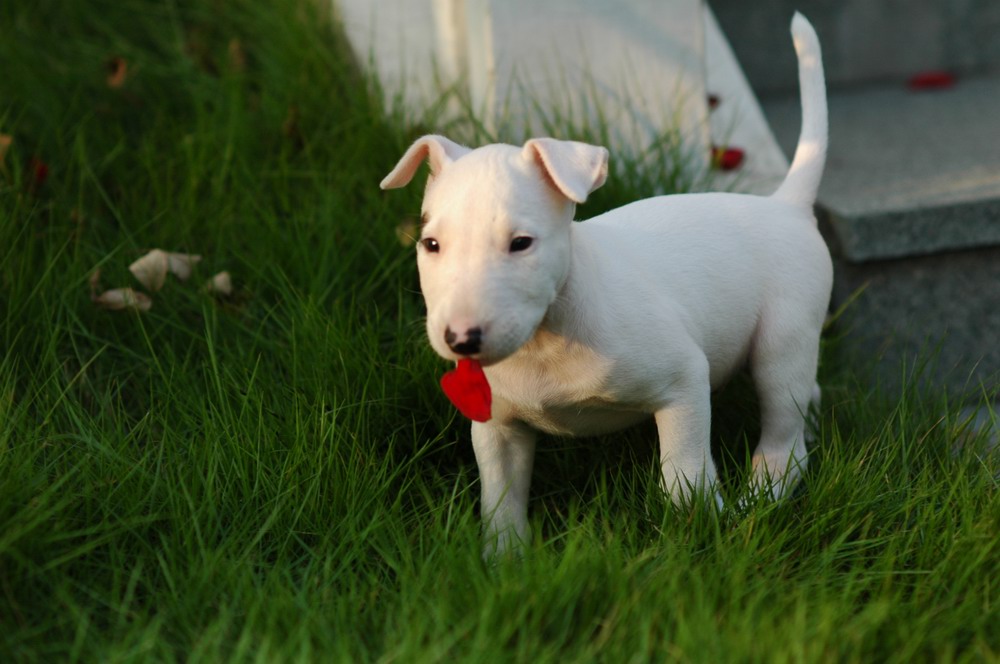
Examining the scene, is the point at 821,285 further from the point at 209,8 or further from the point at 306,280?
the point at 209,8

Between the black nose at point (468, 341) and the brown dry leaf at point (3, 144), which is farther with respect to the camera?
the brown dry leaf at point (3, 144)

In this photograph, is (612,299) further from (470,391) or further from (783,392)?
(783,392)

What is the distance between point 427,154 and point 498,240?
438mm

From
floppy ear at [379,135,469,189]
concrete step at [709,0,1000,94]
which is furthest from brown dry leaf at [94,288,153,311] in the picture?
concrete step at [709,0,1000,94]

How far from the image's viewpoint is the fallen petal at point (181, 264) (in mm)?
3311

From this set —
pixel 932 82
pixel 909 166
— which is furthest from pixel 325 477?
pixel 932 82

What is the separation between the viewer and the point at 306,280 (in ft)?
10.7

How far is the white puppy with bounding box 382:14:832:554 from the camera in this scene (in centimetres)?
206

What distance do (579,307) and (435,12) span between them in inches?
102

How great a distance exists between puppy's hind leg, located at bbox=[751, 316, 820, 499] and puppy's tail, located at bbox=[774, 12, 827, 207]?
0.41 metres

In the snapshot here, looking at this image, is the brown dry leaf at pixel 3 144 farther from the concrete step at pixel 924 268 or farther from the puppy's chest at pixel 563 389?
the concrete step at pixel 924 268

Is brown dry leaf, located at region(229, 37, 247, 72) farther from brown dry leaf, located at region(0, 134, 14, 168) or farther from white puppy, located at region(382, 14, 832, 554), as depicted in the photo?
white puppy, located at region(382, 14, 832, 554)

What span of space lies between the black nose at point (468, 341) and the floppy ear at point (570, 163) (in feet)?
1.09

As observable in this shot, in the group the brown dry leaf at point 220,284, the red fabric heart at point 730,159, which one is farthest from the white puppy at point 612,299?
the red fabric heart at point 730,159
